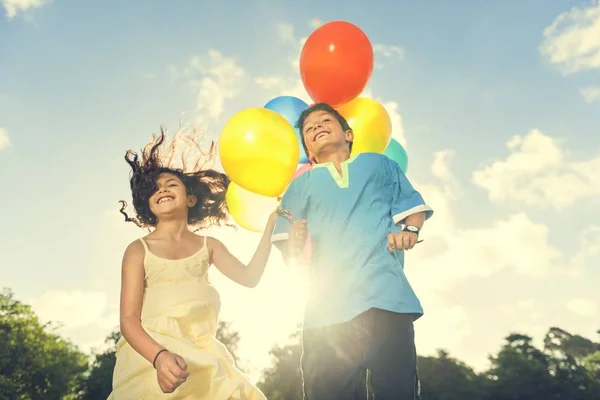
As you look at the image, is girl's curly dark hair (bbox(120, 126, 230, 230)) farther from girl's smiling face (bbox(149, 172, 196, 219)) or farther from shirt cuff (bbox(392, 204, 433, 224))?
shirt cuff (bbox(392, 204, 433, 224))

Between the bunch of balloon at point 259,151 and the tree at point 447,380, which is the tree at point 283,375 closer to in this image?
the tree at point 447,380

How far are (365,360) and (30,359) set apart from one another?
30.5 m

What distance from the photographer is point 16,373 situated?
2731cm

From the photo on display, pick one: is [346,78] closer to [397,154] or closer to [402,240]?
[397,154]

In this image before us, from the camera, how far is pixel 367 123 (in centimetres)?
364

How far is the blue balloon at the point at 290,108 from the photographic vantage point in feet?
12.5

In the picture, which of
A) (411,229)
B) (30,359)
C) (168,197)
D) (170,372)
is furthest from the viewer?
(30,359)

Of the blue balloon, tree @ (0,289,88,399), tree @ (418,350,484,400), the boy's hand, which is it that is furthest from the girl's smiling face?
tree @ (418,350,484,400)

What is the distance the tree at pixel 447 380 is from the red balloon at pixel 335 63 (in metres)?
36.6

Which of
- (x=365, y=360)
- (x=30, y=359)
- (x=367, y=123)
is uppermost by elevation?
(x=30, y=359)

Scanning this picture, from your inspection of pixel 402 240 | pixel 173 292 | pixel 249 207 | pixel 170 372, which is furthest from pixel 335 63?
pixel 170 372

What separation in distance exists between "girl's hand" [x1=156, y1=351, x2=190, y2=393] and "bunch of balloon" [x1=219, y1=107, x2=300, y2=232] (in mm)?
1380

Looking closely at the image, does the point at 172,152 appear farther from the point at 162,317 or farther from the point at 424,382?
the point at 424,382

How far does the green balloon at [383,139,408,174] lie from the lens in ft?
13.9
